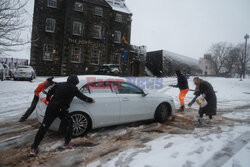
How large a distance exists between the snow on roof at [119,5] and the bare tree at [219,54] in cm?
4284

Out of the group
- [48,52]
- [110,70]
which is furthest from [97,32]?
[110,70]

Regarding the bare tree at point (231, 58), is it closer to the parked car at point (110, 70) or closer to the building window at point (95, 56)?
the building window at point (95, 56)

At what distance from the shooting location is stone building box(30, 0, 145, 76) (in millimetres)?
20750

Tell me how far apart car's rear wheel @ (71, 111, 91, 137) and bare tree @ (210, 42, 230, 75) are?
201ft

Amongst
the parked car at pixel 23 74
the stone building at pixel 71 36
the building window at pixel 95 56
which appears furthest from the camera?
the building window at pixel 95 56

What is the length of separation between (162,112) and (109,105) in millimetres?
1977

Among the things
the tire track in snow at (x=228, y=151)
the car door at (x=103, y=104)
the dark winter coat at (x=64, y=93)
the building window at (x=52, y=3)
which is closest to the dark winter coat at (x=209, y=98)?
the tire track in snow at (x=228, y=151)

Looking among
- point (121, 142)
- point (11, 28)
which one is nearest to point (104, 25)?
point (11, 28)

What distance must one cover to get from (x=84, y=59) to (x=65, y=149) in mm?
19901

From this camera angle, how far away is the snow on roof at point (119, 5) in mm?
25853

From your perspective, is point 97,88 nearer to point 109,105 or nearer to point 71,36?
point 109,105

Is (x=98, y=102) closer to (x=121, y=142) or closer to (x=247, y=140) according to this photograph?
(x=121, y=142)

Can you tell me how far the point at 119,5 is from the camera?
27078 millimetres

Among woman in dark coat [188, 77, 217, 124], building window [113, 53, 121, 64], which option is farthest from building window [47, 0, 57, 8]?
woman in dark coat [188, 77, 217, 124]
